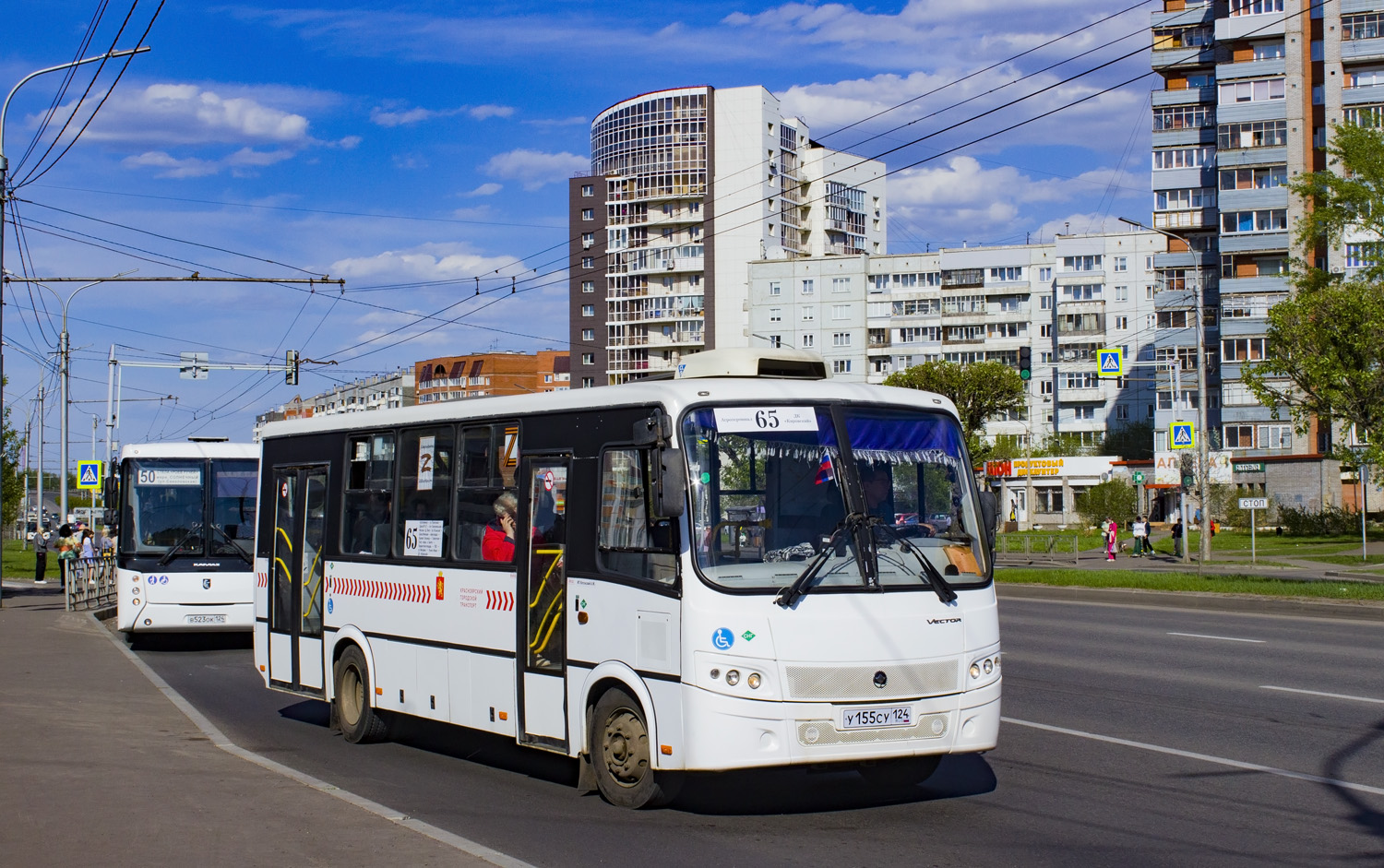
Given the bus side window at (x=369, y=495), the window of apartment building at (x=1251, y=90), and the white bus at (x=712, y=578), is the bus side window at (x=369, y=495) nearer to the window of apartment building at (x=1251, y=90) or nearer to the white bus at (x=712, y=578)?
the white bus at (x=712, y=578)

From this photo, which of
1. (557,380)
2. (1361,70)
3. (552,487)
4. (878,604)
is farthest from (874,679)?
(557,380)

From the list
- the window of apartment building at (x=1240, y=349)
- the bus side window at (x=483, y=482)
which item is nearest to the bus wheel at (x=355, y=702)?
the bus side window at (x=483, y=482)

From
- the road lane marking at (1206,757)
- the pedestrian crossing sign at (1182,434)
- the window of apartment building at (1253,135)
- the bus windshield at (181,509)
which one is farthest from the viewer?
the window of apartment building at (1253,135)

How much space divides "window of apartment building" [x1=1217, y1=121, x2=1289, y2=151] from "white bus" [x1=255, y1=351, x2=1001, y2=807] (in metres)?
79.9

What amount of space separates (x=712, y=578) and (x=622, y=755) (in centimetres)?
143

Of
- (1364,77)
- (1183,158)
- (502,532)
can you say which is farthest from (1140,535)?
(1183,158)

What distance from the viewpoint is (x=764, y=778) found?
958cm

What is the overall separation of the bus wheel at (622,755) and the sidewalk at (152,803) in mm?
1513

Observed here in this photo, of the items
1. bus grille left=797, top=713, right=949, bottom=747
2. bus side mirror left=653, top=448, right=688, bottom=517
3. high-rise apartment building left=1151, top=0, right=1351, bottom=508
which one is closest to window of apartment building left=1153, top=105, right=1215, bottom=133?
high-rise apartment building left=1151, top=0, right=1351, bottom=508

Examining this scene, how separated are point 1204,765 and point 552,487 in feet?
16.2

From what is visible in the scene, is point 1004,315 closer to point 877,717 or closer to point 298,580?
point 298,580

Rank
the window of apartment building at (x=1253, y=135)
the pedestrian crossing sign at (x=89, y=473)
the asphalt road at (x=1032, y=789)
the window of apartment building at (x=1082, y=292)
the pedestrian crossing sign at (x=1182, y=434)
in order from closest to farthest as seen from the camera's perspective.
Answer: the asphalt road at (x=1032, y=789) → the pedestrian crossing sign at (x=1182, y=434) → the pedestrian crossing sign at (x=89, y=473) → the window of apartment building at (x=1253, y=135) → the window of apartment building at (x=1082, y=292)

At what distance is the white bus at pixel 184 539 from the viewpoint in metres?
20.0

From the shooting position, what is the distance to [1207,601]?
24.9 m
